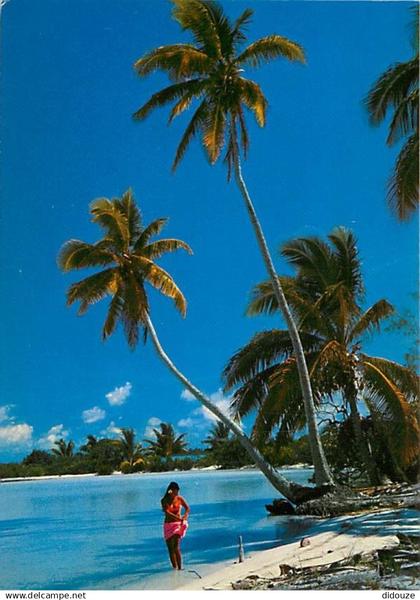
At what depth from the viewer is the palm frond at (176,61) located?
353 inches

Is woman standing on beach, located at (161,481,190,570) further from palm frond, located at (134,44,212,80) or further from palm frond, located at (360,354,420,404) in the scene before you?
palm frond, located at (134,44,212,80)

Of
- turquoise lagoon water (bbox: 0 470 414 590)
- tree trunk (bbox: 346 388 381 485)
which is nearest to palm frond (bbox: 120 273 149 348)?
turquoise lagoon water (bbox: 0 470 414 590)

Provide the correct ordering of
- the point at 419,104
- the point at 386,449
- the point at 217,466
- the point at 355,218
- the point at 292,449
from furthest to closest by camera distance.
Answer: the point at 217,466, the point at 292,449, the point at 386,449, the point at 355,218, the point at 419,104

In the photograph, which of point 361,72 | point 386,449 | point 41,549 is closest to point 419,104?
point 361,72

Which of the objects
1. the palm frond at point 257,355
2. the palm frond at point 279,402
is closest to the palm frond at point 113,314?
the palm frond at point 257,355

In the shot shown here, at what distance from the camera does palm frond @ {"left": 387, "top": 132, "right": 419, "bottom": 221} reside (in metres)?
8.08

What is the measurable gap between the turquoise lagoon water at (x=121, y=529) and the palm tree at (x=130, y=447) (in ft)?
1.74

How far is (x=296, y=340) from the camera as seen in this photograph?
31.4ft

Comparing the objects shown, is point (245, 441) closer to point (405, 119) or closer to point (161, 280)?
point (161, 280)

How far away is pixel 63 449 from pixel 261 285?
16.9 ft

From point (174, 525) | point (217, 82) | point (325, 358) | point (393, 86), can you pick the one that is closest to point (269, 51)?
point (217, 82)

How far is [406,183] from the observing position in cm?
811

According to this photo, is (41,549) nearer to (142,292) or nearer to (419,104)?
(142,292)

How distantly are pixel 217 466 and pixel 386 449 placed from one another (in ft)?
15.5
